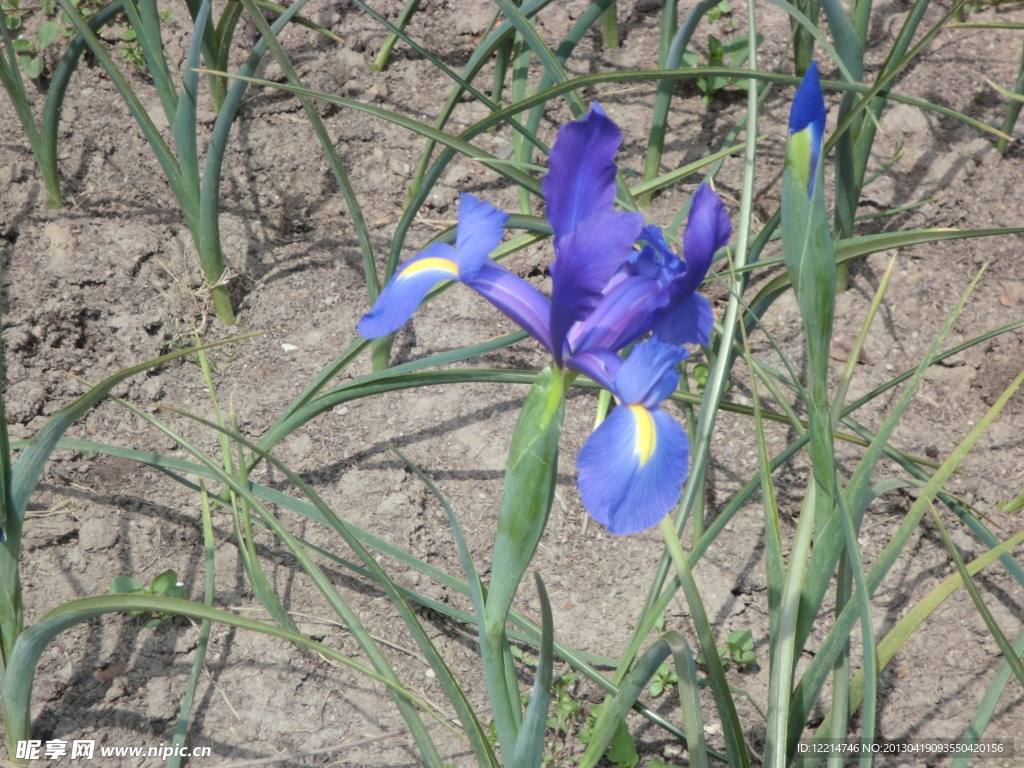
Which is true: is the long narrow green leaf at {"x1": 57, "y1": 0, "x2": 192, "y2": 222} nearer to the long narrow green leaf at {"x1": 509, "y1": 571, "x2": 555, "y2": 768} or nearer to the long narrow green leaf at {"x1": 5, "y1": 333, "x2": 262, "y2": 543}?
the long narrow green leaf at {"x1": 5, "y1": 333, "x2": 262, "y2": 543}

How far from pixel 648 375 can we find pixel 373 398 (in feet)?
3.53

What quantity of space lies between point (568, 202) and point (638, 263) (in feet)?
0.31

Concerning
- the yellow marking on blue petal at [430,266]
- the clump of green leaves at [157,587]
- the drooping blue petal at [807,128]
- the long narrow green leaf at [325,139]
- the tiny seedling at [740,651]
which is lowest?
the clump of green leaves at [157,587]

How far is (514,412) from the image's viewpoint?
67.6 inches

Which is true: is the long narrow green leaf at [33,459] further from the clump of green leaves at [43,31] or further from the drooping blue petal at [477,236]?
the clump of green leaves at [43,31]

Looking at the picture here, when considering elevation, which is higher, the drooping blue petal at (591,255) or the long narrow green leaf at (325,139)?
the long narrow green leaf at (325,139)

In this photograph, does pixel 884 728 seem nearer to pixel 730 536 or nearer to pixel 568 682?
pixel 730 536

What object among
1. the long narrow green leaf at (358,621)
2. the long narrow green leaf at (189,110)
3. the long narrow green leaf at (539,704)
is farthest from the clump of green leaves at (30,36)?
the long narrow green leaf at (539,704)

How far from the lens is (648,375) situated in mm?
721

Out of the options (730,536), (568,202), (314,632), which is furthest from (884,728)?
(568,202)

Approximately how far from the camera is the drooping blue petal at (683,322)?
0.83 m

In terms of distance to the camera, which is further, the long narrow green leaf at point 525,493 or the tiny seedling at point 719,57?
the tiny seedling at point 719,57

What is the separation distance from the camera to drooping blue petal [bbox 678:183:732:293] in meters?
0.77

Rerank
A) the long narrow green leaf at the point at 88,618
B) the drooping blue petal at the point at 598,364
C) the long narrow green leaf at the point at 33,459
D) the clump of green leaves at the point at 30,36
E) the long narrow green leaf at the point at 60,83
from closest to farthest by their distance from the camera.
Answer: the drooping blue petal at the point at 598,364, the long narrow green leaf at the point at 88,618, the long narrow green leaf at the point at 33,459, the long narrow green leaf at the point at 60,83, the clump of green leaves at the point at 30,36
